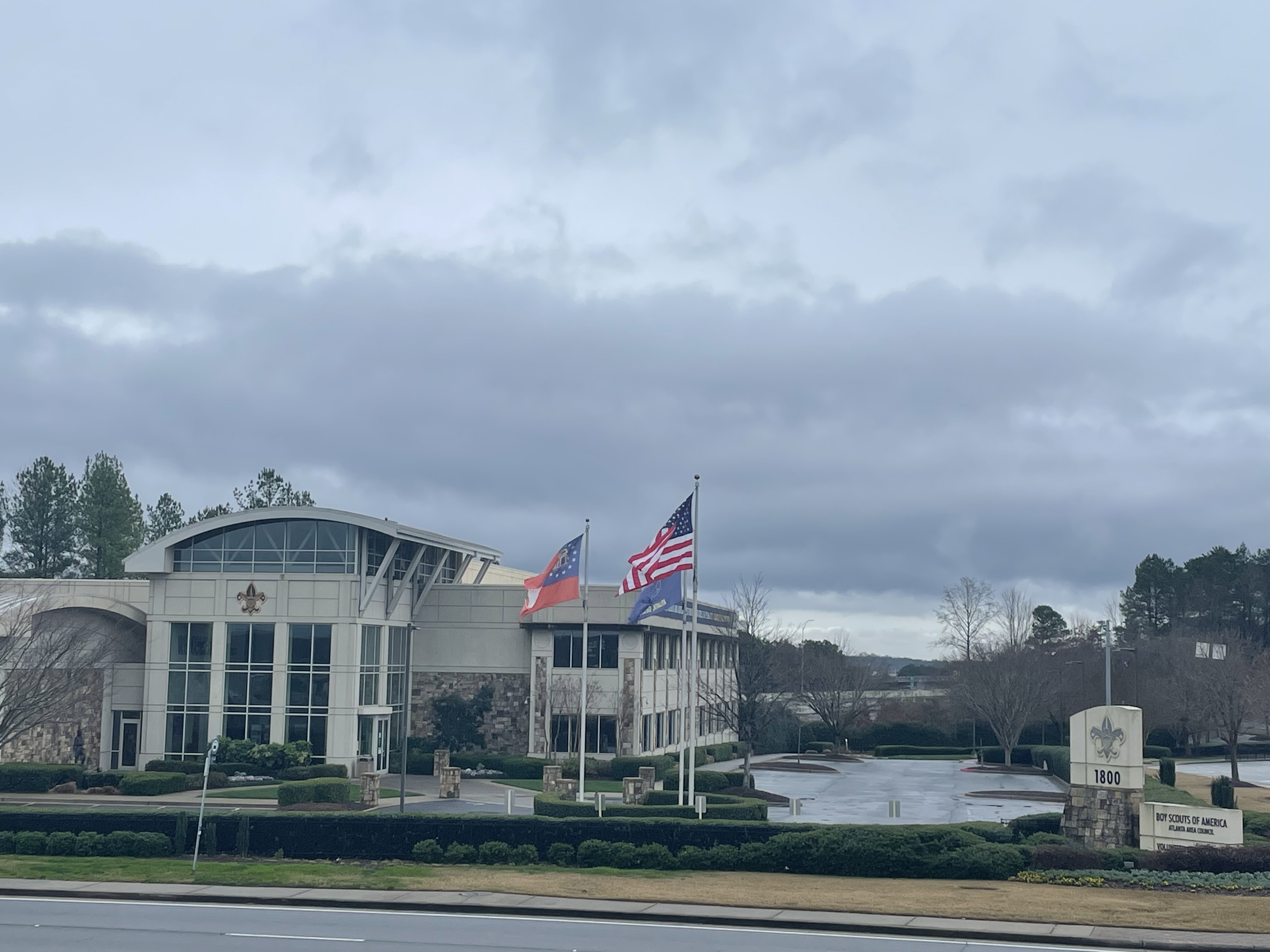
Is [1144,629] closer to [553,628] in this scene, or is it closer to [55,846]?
[553,628]

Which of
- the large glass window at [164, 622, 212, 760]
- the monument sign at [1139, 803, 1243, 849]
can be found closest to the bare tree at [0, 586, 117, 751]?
the large glass window at [164, 622, 212, 760]

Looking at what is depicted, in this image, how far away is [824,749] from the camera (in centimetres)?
8856

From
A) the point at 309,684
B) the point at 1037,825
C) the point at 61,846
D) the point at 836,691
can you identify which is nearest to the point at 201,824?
the point at 61,846

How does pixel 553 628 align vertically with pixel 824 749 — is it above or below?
above

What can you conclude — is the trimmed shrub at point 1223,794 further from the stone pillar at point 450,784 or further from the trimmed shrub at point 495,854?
the stone pillar at point 450,784

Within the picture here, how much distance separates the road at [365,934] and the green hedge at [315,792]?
20695 millimetres

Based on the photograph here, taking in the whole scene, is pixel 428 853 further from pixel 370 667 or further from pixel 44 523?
pixel 44 523

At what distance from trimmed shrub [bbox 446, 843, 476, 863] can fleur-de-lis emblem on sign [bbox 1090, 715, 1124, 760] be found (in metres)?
16.0

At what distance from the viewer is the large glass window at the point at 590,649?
65000 millimetres

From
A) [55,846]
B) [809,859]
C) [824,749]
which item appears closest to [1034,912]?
[809,859]

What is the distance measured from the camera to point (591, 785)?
5431cm

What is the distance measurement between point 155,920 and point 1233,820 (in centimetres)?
2329

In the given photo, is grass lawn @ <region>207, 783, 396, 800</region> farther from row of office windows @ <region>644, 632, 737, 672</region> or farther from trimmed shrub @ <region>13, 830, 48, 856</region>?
row of office windows @ <region>644, 632, 737, 672</region>

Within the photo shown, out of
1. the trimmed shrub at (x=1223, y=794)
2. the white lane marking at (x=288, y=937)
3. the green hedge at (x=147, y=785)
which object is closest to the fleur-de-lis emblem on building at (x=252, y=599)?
the green hedge at (x=147, y=785)
